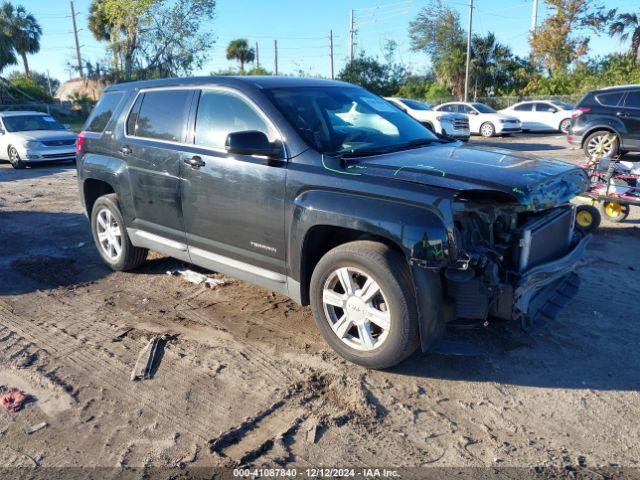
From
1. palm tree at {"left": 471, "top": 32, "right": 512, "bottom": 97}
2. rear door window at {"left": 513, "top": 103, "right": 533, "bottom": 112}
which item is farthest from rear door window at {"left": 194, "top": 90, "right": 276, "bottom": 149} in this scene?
palm tree at {"left": 471, "top": 32, "right": 512, "bottom": 97}

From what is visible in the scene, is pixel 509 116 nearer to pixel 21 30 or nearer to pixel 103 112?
pixel 103 112

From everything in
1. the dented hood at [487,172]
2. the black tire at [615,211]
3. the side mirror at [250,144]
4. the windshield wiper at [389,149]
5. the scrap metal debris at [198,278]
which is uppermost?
the side mirror at [250,144]

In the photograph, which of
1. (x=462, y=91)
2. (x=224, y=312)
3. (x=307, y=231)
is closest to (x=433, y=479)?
(x=307, y=231)

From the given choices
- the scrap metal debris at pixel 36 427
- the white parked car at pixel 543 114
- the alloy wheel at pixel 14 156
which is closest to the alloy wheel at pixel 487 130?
the white parked car at pixel 543 114

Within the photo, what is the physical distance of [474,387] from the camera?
362 cm

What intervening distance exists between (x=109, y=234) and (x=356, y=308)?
333cm

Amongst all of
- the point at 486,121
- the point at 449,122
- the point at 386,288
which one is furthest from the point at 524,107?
the point at 386,288

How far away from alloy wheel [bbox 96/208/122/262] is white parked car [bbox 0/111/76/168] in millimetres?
10141

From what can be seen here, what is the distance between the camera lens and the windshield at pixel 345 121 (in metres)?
4.17

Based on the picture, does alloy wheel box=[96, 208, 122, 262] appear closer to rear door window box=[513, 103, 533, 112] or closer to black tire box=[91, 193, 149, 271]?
black tire box=[91, 193, 149, 271]

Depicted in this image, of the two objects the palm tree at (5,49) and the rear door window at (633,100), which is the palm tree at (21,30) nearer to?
the palm tree at (5,49)

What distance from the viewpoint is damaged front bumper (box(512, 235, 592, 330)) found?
3.55 meters

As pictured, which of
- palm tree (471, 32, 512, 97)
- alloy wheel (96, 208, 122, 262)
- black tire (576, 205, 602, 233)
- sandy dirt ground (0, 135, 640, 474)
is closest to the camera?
sandy dirt ground (0, 135, 640, 474)

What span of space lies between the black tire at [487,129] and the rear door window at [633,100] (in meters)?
10.5
